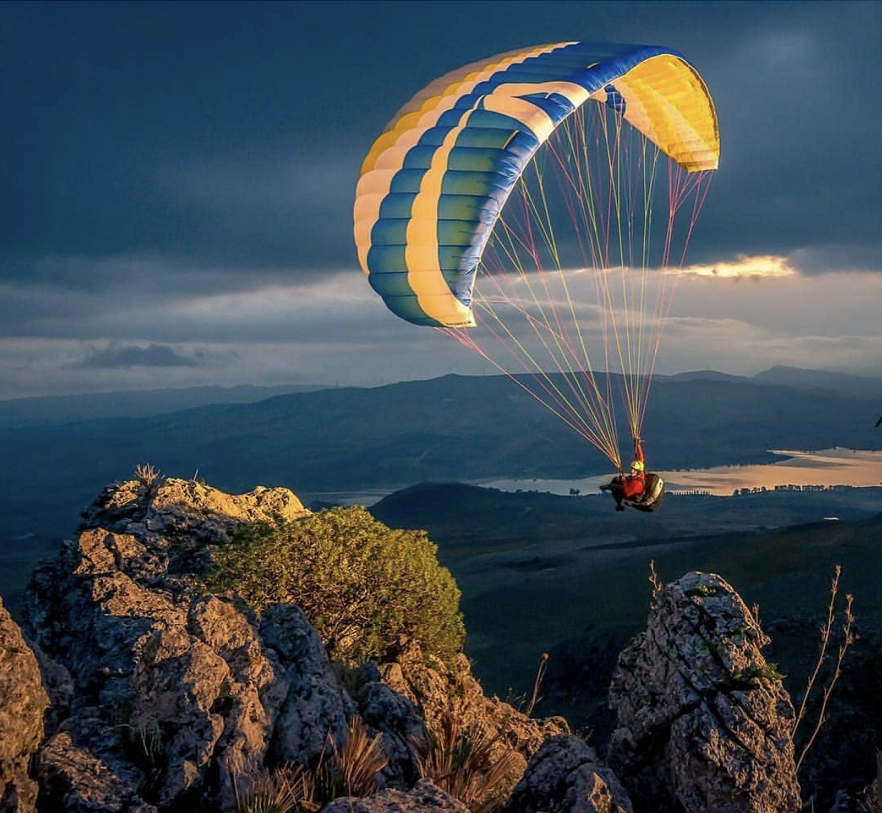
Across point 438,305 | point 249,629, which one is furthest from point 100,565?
point 438,305

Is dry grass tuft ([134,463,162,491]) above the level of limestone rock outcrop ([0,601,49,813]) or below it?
above

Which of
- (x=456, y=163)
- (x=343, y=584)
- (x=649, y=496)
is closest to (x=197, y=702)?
(x=343, y=584)

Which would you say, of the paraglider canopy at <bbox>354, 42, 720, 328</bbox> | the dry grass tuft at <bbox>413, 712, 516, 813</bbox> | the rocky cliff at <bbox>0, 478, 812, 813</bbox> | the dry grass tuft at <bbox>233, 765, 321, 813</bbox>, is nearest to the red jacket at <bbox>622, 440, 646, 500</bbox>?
the paraglider canopy at <bbox>354, 42, 720, 328</bbox>

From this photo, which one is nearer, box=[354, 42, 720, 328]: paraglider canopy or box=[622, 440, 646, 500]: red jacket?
box=[354, 42, 720, 328]: paraglider canopy

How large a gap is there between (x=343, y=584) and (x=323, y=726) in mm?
6185

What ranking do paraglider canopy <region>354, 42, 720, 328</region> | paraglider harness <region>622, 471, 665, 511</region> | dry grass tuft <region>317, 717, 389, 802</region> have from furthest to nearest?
paraglider harness <region>622, 471, 665, 511</region> → paraglider canopy <region>354, 42, 720, 328</region> → dry grass tuft <region>317, 717, 389, 802</region>

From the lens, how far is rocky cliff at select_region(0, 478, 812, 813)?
7281 mm

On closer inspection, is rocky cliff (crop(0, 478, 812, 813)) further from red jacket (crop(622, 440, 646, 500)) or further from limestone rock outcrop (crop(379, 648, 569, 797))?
red jacket (crop(622, 440, 646, 500))

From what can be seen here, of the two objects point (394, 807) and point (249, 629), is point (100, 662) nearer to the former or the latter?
point (249, 629)

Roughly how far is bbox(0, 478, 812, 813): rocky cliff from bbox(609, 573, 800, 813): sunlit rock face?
0.06 ft

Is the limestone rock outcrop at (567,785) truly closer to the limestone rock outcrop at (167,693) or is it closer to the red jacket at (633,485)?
the limestone rock outcrop at (167,693)

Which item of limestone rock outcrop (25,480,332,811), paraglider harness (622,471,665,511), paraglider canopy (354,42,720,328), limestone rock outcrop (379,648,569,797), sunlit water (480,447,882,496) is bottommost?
sunlit water (480,447,882,496)

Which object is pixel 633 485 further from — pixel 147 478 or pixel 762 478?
pixel 762 478

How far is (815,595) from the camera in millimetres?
33875
